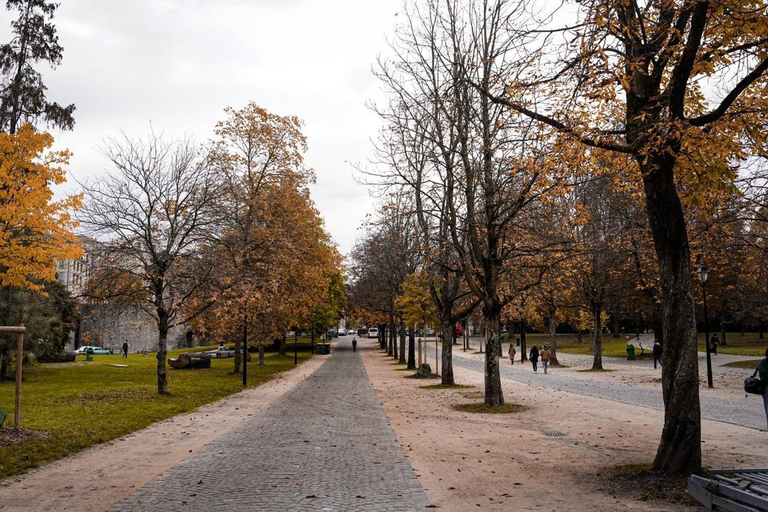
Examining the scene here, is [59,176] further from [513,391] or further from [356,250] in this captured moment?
[356,250]

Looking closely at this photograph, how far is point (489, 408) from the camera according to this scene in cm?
1581

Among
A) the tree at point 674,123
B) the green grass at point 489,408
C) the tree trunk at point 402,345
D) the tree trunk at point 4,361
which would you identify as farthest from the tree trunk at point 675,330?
the tree trunk at point 402,345

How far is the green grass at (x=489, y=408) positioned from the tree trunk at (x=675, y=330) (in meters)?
8.06

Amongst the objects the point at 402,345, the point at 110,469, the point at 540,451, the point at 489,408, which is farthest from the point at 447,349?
the point at 402,345

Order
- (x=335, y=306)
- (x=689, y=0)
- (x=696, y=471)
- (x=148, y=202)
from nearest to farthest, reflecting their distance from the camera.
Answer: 1. (x=689, y=0)
2. (x=696, y=471)
3. (x=148, y=202)
4. (x=335, y=306)

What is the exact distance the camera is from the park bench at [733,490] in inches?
209

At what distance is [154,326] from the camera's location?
2106 centimetres

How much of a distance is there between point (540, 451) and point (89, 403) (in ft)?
42.8

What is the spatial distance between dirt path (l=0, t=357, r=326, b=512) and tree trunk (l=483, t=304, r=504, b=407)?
6465 millimetres

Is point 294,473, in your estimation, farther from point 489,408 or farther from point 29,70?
point 29,70

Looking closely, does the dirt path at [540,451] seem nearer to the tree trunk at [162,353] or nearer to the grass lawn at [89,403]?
the grass lawn at [89,403]

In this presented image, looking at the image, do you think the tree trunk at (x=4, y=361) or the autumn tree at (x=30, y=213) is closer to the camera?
the autumn tree at (x=30, y=213)

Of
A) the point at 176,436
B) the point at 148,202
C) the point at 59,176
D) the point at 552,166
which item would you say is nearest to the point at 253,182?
the point at 148,202

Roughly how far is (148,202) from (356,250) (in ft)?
123
